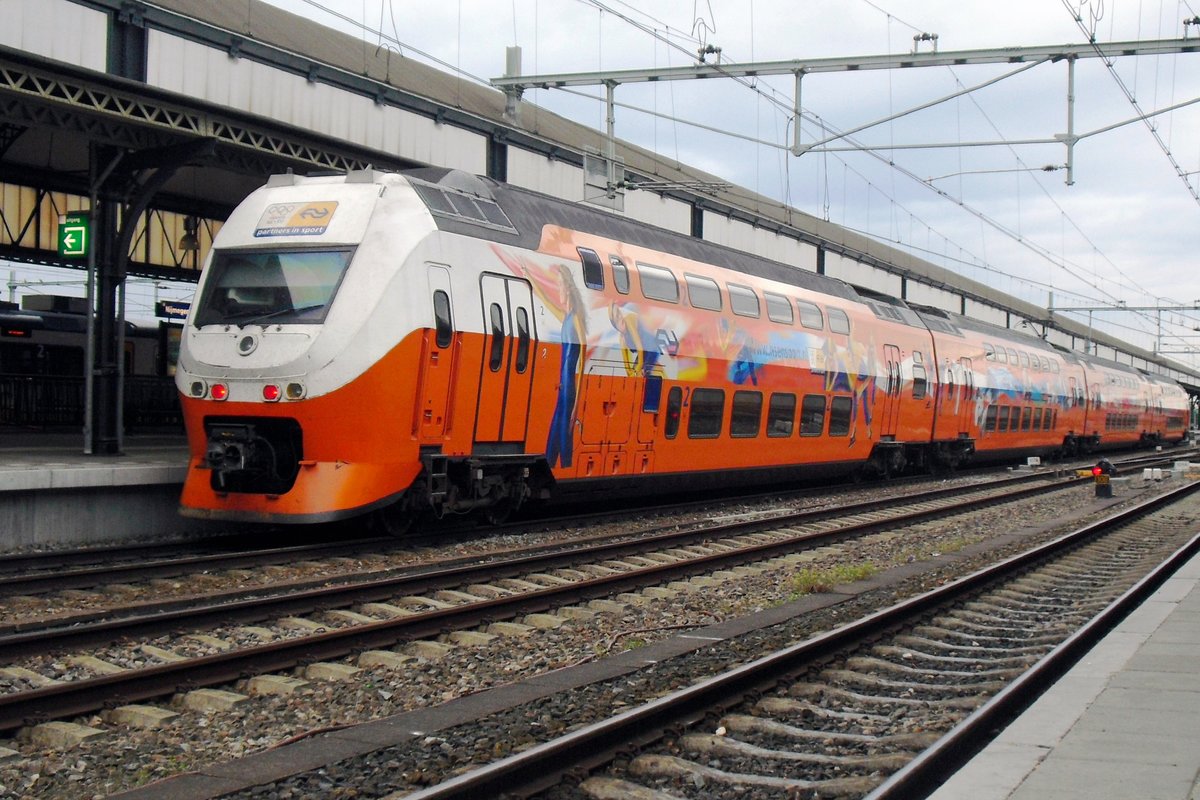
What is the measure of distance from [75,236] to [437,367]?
6.89m

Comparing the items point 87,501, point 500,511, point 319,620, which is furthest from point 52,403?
point 319,620

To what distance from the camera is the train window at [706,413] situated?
1647 cm

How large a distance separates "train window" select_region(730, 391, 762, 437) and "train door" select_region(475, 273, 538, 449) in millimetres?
5013

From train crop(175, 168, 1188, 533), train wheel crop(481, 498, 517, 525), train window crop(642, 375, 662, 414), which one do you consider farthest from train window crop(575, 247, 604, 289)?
train wheel crop(481, 498, 517, 525)

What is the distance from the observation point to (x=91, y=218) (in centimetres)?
1534

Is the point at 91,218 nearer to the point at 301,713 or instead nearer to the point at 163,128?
the point at 163,128

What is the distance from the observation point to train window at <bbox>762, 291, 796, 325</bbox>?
60.8ft

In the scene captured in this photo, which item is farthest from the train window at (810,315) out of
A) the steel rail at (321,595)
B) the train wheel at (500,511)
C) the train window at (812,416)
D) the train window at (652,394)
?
the train wheel at (500,511)

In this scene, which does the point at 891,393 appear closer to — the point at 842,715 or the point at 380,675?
the point at 842,715

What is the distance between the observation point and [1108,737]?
5.24 metres

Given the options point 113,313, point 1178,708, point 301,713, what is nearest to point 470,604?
point 301,713

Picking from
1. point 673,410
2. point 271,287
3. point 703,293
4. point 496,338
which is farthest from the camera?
point 703,293

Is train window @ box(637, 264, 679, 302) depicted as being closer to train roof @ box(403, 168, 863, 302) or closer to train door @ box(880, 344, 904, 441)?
train roof @ box(403, 168, 863, 302)

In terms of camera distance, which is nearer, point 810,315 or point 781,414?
point 781,414
